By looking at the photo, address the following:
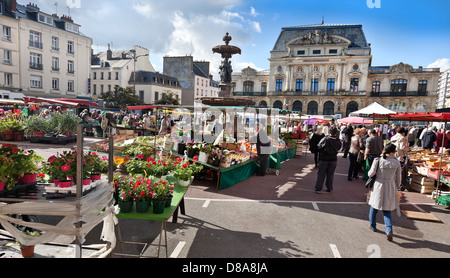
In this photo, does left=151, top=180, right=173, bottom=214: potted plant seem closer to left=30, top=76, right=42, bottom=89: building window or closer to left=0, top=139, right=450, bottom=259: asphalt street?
left=0, top=139, right=450, bottom=259: asphalt street

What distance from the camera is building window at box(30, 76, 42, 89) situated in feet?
95.4

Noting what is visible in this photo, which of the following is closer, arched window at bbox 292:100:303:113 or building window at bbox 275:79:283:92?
arched window at bbox 292:100:303:113

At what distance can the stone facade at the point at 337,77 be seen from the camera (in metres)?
48.8

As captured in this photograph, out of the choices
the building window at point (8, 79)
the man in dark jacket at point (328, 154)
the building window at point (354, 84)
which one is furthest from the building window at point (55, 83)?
the building window at point (354, 84)

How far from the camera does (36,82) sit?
97.0ft

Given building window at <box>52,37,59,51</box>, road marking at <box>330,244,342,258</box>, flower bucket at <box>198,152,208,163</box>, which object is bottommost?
road marking at <box>330,244,342,258</box>

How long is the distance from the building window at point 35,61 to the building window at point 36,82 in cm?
110

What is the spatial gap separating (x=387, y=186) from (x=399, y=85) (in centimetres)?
5476

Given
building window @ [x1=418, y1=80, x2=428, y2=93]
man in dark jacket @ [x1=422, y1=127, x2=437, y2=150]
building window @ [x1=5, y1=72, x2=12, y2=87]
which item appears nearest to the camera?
man in dark jacket @ [x1=422, y1=127, x2=437, y2=150]

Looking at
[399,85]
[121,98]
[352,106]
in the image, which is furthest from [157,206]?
[399,85]

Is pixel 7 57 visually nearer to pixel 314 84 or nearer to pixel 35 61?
pixel 35 61

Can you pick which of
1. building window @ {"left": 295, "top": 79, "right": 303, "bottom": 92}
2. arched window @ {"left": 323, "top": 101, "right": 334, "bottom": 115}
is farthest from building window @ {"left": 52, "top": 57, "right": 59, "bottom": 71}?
arched window @ {"left": 323, "top": 101, "right": 334, "bottom": 115}

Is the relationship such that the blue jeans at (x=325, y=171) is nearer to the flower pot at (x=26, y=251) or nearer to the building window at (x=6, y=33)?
the flower pot at (x=26, y=251)

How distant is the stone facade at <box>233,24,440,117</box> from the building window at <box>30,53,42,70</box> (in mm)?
38322
